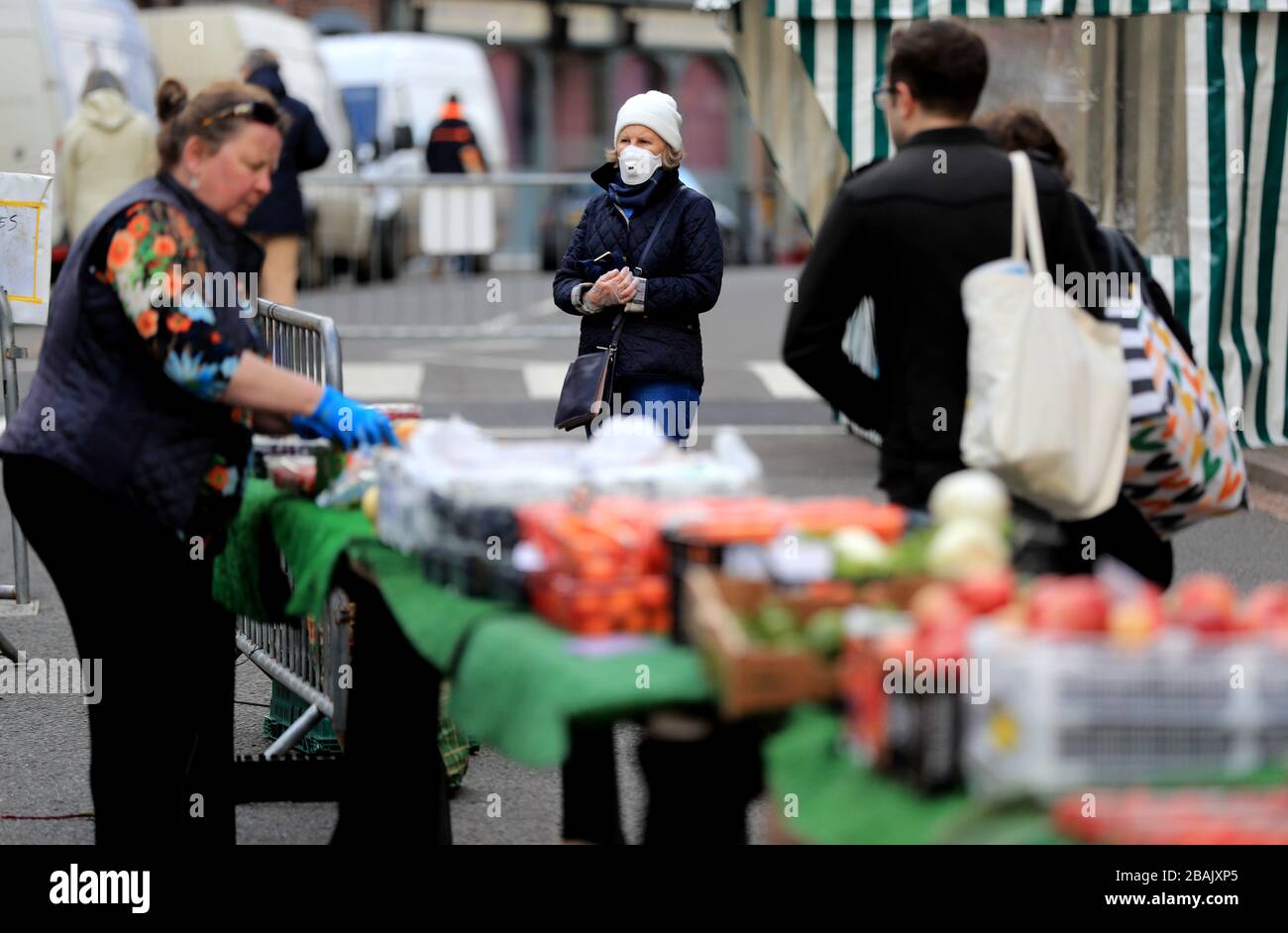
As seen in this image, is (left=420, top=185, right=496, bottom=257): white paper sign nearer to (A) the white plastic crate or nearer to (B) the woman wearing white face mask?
(B) the woman wearing white face mask

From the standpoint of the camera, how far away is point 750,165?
4675 centimetres

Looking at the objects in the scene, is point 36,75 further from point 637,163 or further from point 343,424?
point 343,424

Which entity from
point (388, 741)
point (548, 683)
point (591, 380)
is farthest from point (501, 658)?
point (591, 380)

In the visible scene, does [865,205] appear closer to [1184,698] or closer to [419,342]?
[1184,698]

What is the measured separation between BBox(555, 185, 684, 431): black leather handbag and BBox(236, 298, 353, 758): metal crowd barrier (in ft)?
3.44

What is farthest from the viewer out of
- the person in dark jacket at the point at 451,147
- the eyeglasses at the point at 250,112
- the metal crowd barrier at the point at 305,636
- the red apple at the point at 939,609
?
the person in dark jacket at the point at 451,147

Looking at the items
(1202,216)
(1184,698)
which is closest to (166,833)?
(1184,698)

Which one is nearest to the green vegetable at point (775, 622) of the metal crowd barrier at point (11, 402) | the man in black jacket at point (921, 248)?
the man in black jacket at point (921, 248)

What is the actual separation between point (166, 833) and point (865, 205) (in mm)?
1923

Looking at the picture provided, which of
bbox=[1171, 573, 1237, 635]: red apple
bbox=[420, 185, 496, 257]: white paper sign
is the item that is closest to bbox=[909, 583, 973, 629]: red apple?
bbox=[1171, 573, 1237, 635]: red apple

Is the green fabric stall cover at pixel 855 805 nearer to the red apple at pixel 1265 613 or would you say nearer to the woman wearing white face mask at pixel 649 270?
the red apple at pixel 1265 613

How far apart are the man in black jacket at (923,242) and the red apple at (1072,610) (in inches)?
54.2

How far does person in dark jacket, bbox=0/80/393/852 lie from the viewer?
435 centimetres

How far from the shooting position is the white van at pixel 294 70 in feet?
76.0
